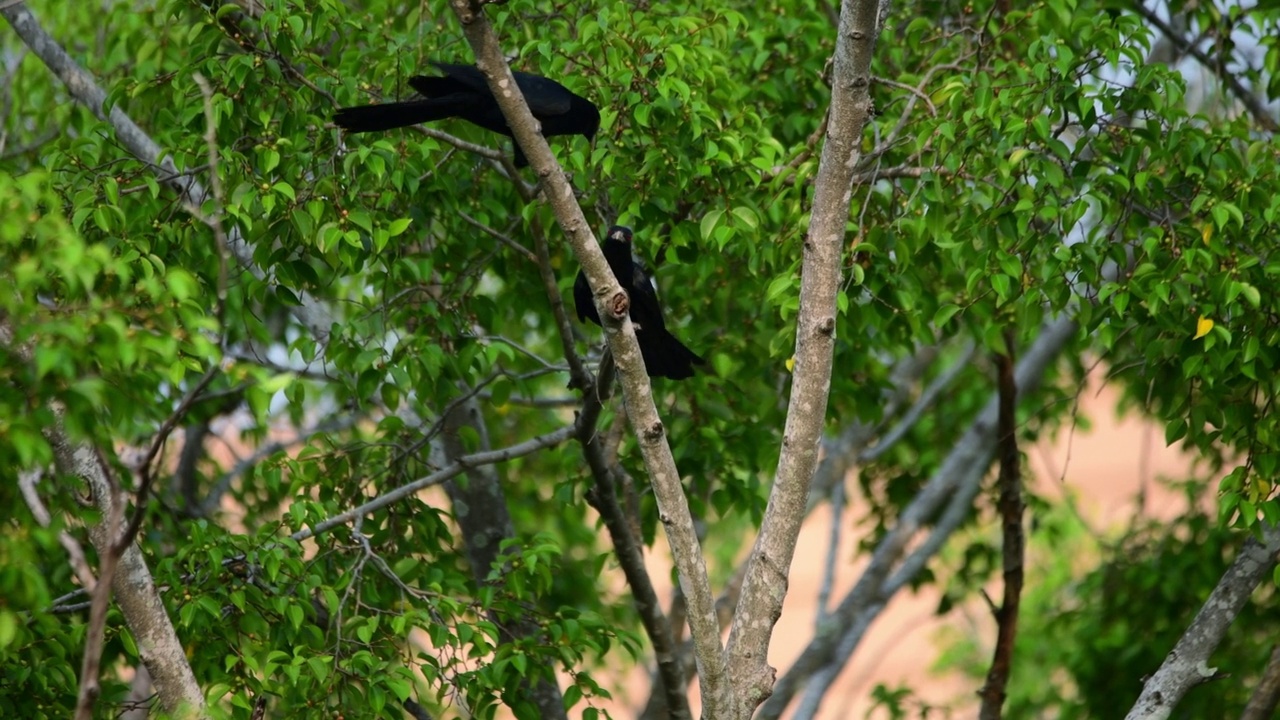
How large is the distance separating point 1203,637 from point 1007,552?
1474 mm

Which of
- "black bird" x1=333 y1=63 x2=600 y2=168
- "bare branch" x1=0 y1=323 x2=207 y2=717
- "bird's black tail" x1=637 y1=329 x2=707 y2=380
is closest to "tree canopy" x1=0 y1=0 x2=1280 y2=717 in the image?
"bare branch" x1=0 y1=323 x2=207 y2=717

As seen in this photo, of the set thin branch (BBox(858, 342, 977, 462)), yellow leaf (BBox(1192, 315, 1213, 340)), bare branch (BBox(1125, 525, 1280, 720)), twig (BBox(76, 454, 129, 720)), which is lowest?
twig (BBox(76, 454, 129, 720))

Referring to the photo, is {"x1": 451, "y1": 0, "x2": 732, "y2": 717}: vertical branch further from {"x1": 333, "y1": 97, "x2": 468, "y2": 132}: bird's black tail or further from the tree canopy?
{"x1": 333, "y1": 97, "x2": 468, "y2": 132}: bird's black tail

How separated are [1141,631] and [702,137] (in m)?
3.76

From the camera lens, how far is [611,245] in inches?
171

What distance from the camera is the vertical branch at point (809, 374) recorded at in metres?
3.33

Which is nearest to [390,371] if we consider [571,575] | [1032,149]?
[1032,149]

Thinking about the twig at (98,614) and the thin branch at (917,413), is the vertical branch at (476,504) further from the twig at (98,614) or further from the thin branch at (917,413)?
the twig at (98,614)

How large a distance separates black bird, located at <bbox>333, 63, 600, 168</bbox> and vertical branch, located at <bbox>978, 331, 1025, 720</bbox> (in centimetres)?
221

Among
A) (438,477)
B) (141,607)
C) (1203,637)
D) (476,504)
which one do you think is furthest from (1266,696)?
(141,607)

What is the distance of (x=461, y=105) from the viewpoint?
395 cm

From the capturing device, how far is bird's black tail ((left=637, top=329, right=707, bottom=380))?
4.48m

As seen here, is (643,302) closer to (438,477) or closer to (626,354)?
(438,477)

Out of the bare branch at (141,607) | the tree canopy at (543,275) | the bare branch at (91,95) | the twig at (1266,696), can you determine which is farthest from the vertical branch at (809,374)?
the bare branch at (91,95)
